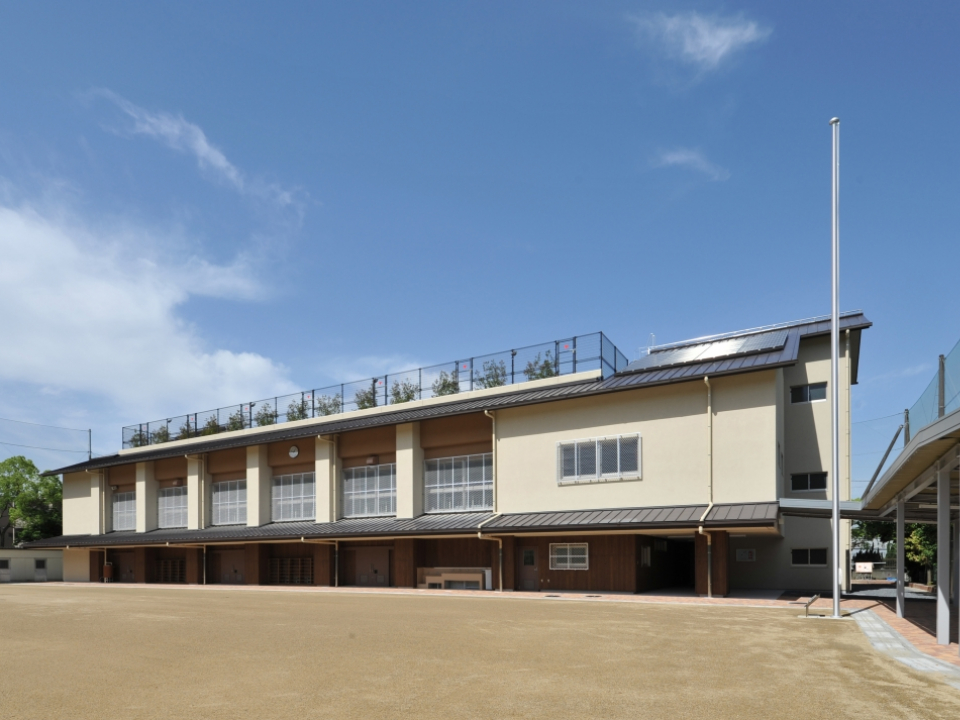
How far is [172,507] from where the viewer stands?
45.0 metres

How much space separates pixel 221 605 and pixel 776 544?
20.5 m

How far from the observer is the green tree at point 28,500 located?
6019 centimetres

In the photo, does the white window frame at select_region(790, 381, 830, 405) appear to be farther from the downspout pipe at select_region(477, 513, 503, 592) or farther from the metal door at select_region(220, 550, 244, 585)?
the metal door at select_region(220, 550, 244, 585)

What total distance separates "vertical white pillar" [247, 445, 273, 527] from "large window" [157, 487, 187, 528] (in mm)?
6654

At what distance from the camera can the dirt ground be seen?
8.69 m

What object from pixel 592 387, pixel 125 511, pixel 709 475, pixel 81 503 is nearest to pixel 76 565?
pixel 81 503

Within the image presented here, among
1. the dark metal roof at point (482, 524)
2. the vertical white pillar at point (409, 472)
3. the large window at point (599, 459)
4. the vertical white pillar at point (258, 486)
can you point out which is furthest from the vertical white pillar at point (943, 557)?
the vertical white pillar at point (258, 486)

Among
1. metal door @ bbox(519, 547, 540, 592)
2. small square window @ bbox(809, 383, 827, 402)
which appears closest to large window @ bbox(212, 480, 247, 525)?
metal door @ bbox(519, 547, 540, 592)

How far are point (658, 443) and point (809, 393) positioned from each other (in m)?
7.73

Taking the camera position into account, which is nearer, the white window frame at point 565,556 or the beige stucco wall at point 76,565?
the white window frame at point 565,556

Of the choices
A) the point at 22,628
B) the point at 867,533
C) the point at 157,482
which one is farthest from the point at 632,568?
the point at 157,482

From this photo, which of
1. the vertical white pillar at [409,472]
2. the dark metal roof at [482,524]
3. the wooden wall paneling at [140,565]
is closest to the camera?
the dark metal roof at [482,524]

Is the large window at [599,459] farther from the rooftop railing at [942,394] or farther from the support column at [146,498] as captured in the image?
the support column at [146,498]

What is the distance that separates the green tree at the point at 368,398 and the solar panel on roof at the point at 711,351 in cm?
1466
